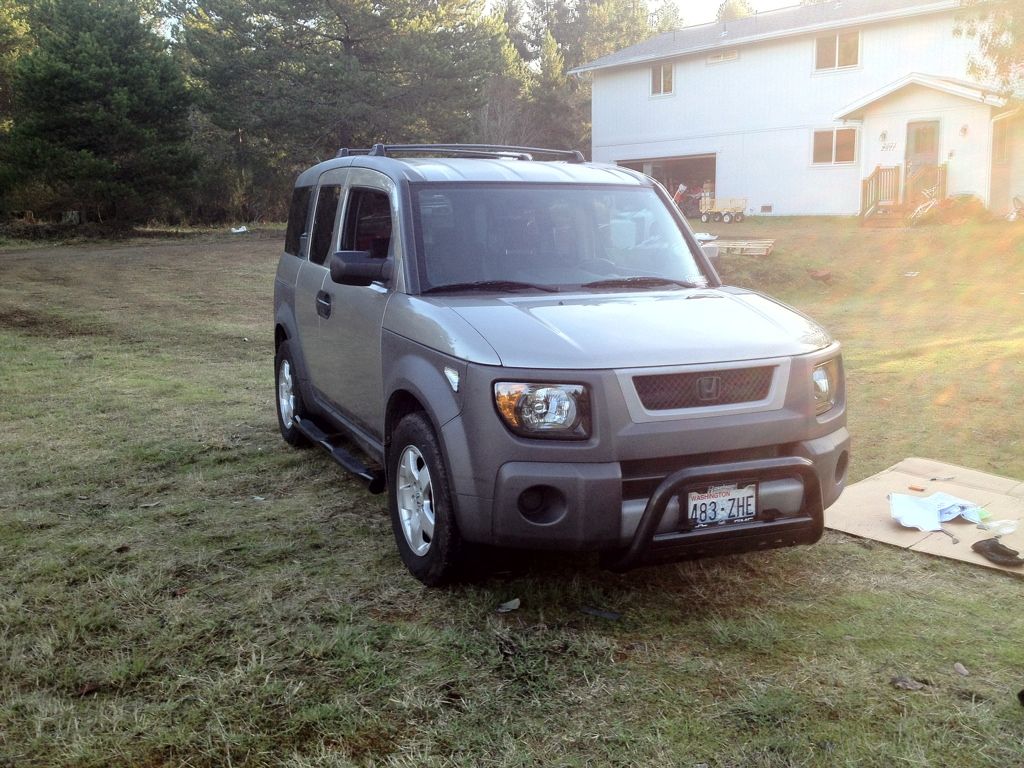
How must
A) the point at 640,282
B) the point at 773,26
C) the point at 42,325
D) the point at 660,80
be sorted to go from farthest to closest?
the point at 660,80 < the point at 773,26 < the point at 42,325 < the point at 640,282

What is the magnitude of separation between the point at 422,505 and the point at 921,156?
2582cm

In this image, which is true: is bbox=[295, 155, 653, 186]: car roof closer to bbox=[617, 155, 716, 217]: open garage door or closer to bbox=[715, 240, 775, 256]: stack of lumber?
bbox=[715, 240, 775, 256]: stack of lumber

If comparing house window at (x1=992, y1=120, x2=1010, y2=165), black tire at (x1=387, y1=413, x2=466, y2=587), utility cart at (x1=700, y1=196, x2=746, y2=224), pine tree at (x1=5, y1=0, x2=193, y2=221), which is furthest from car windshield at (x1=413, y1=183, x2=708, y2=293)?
utility cart at (x1=700, y1=196, x2=746, y2=224)

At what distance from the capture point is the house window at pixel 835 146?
94.3ft

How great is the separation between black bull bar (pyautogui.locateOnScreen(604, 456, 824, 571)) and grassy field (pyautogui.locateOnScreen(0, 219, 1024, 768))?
1.16 feet

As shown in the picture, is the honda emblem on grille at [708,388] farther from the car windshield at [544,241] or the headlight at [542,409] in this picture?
the car windshield at [544,241]

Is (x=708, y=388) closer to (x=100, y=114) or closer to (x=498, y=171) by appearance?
(x=498, y=171)

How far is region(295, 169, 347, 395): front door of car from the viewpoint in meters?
5.95

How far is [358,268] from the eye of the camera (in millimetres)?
4773

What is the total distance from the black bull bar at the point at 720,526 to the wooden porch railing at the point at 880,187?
23.8m

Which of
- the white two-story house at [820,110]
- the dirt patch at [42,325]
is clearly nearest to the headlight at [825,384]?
the dirt patch at [42,325]

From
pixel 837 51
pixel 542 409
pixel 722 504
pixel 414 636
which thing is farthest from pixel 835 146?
pixel 414 636

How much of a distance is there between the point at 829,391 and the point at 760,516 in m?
0.72

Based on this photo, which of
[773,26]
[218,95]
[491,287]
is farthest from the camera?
[773,26]
